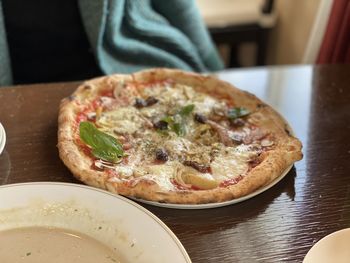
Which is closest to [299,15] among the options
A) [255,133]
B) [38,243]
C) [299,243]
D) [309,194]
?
[255,133]

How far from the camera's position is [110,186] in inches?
34.6

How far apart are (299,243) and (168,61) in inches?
31.8

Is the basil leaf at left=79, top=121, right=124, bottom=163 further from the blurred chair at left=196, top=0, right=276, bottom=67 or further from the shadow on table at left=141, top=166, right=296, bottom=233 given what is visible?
the blurred chair at left=196, top=0, right=276, bottom=67

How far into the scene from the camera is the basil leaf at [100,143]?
A: 3.11ft

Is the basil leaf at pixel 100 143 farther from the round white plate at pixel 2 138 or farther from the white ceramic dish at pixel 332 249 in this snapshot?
the white ceramic dish at pixel 332 249

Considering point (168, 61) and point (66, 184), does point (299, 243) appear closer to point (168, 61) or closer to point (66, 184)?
point (66, 184)

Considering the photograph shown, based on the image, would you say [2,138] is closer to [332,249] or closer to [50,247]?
[50,247]

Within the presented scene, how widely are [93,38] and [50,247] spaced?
0.75m

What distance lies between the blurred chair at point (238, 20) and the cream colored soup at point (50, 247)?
138 cm

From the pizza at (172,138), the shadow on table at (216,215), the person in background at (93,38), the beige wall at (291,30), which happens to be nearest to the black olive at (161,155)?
the pizza at (172,138)

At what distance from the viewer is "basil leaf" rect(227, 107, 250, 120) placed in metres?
1.09

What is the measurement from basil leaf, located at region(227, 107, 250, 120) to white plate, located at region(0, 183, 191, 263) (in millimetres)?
341

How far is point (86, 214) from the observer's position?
0.84m

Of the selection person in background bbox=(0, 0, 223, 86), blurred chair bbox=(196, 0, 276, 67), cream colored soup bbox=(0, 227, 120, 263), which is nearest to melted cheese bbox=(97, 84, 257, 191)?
cream colored soup bbox=(0, 227, 120, 263)
